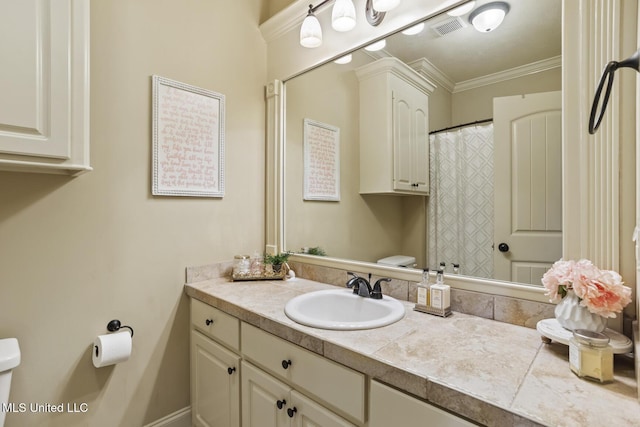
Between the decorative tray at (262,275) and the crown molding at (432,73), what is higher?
the crown molding at (432,73)

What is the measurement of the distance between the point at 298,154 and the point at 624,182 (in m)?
1.55

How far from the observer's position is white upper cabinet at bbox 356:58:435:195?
152 cm

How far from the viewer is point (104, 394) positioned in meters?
1.43

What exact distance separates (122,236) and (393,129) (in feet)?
4.85

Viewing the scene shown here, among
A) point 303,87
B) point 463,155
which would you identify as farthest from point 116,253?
point 463,155

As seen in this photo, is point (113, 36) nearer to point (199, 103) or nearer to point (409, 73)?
point (199, 103)

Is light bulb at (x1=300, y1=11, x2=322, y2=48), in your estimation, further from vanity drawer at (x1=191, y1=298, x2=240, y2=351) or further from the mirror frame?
vanity drawer at (x1=191, y1=298, x2=240, y2=351)

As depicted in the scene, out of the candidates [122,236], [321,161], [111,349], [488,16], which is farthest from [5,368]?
[488,16]

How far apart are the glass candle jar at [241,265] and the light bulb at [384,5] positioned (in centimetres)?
147

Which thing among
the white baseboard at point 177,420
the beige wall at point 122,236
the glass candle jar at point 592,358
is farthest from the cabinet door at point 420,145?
the white baseboard at point 177,420

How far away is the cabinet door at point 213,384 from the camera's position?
137cm

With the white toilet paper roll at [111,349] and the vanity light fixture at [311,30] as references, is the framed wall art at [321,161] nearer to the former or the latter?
the vanity light fixture at [311,30]

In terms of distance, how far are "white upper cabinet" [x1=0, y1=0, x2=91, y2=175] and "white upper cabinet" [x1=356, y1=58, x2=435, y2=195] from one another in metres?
1.31

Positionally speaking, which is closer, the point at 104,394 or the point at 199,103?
the point at 104,394
